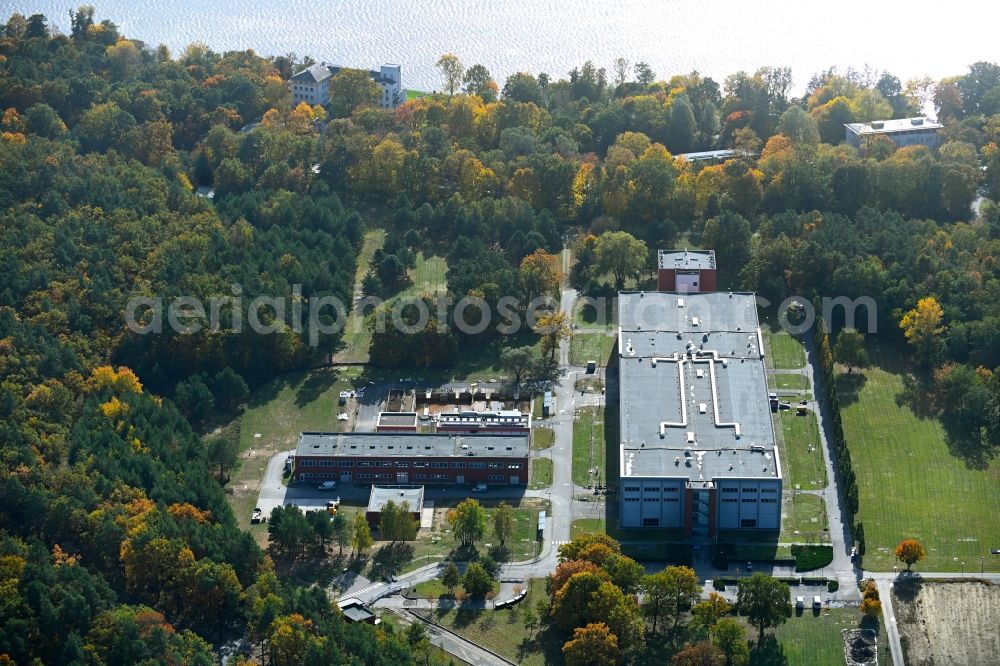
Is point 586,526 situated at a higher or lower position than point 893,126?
lower

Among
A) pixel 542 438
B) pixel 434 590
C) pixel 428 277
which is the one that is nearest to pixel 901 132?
pixel 428 277

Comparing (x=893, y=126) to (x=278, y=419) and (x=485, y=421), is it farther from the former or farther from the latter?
(x=278, y=419)

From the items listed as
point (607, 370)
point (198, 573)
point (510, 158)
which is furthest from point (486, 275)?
point (198, 573)

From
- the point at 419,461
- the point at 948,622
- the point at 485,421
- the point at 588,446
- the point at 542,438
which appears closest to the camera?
the point at 948,622

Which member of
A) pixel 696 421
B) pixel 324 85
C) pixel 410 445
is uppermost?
pixel 324 85

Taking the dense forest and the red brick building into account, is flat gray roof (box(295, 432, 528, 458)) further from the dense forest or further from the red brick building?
the red brick building

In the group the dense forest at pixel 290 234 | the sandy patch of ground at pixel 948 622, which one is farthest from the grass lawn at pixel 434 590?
the sandy patch of ground at pixel 948 622
